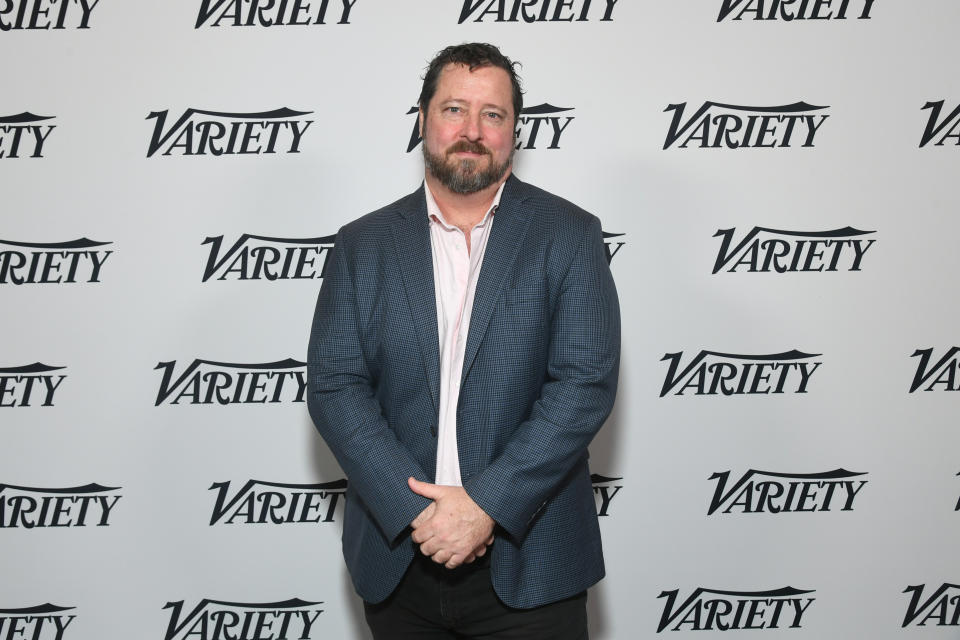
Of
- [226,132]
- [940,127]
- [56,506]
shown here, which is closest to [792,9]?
[940,127]

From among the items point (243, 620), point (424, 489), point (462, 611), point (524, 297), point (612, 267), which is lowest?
point (243, 620)

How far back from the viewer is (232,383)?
8.29 feet

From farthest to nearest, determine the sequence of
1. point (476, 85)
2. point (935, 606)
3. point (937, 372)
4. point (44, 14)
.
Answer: point (935, 606) → point (937, 372) → point (44, 14) → point (476, 85)

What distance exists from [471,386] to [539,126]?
3.25 feet

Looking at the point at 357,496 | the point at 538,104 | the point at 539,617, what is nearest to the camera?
the point at 539,617

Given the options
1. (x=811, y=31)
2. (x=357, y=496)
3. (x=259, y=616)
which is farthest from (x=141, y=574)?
(x=811, y=31)

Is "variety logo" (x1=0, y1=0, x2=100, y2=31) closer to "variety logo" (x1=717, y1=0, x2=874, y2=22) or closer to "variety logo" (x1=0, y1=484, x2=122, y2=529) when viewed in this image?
"variety logo" (x1=0, y1=484, x2=122, y2=529)

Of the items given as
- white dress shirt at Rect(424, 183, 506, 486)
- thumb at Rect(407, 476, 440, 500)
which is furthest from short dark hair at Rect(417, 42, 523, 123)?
thumb at Rect(407, 476, 440, 500)

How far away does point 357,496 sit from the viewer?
191 centimetres

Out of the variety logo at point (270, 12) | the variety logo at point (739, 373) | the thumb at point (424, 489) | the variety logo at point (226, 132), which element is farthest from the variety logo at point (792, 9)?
the thumb at point (424, 489)

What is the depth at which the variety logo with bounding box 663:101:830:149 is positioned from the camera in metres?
2.46

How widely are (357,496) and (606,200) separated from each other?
114cm

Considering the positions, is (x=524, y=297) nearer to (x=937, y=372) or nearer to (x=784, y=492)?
(x=784, y=492)

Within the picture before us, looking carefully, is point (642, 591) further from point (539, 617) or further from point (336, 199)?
point (336, 199)
